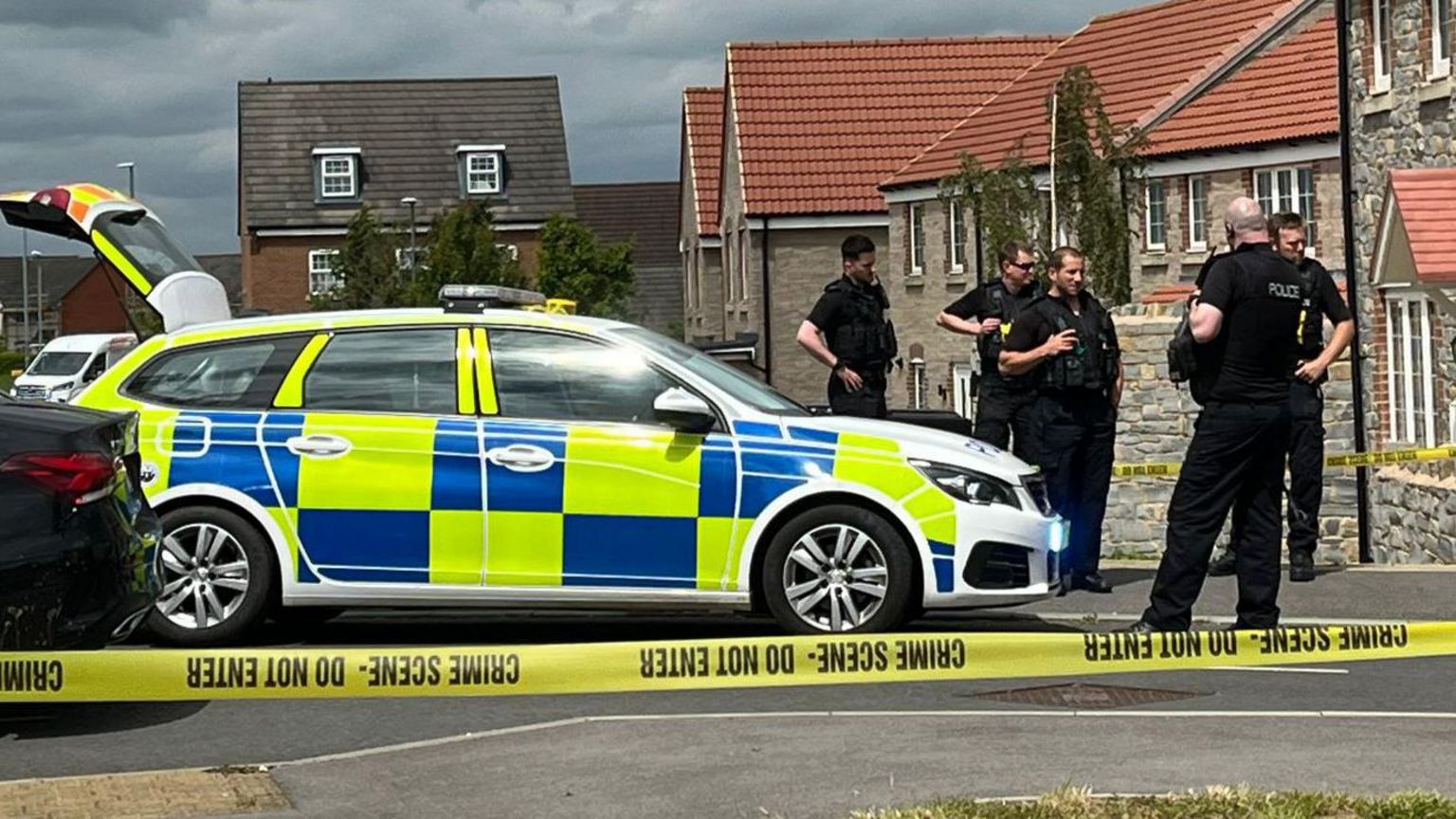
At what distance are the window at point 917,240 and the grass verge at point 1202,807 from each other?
40.7 m

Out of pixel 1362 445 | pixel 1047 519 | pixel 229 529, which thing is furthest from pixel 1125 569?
pixel 1362 445

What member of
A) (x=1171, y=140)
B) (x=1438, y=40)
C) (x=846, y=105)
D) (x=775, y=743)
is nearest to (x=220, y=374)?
(x=775, y=743)

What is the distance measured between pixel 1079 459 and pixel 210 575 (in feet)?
15.7

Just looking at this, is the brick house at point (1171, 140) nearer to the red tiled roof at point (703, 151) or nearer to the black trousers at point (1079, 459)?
the red tiled roof at point (703, 151)

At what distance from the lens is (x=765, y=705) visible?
9.59m

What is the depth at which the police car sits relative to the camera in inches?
433

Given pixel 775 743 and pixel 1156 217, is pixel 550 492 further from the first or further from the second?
pixel 1156 217

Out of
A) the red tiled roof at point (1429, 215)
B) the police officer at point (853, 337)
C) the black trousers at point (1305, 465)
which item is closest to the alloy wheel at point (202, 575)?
the police officer at point (853, 337)

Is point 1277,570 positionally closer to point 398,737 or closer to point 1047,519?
point 1047,519

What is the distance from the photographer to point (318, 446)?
11258 mm

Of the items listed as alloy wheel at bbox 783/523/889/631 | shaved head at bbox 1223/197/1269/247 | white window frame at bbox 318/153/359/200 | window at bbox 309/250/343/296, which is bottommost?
alloy wheel at bbox 783/523/889/631

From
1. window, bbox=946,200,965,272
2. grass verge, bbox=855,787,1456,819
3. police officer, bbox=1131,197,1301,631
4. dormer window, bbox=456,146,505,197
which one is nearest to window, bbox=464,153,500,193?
dormer window, bbox=456,146,505,197

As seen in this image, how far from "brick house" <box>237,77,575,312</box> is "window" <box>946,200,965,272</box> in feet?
114

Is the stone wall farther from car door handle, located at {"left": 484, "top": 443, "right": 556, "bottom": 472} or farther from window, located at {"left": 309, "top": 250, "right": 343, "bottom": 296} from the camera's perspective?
window, located at {"left": 309, "top": 250, "right": 343, "bottom": 296}
